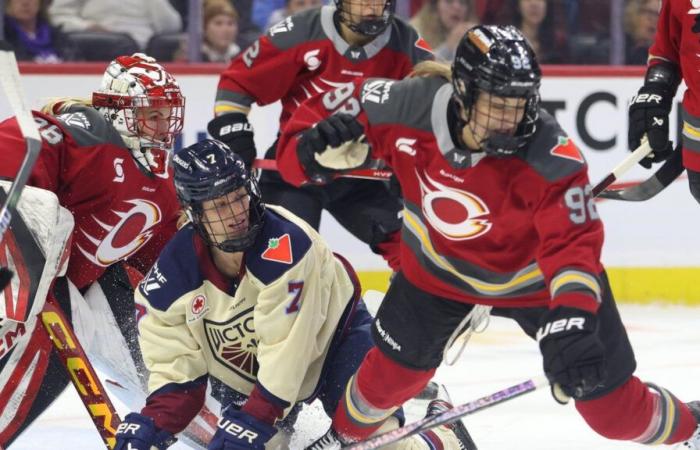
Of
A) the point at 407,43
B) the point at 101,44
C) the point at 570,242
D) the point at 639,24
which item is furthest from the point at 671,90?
the point at 101,44

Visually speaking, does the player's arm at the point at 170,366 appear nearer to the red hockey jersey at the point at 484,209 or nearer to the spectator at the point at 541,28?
the red hockey jersey at the point at 484,209

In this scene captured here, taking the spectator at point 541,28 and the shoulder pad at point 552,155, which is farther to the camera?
the spectator at point 541,28

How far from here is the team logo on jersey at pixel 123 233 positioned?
3213 millimetres

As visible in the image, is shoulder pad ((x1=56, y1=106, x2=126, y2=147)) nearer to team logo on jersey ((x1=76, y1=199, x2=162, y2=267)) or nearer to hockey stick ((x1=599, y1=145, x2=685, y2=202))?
team logo on jersey ((x1=76, y1=199, x2=162, y2=267))

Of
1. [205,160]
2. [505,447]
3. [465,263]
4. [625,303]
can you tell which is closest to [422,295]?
[465,263]

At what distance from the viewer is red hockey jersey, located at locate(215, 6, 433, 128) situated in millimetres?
3838

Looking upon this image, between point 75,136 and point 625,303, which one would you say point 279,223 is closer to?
point 75,136

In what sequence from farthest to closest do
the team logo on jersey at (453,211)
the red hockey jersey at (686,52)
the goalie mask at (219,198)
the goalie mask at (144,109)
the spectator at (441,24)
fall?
1. the spectator at (441,24)
2. the red hockey jersey at (686,52)
3. the goalie mask at (144,109)
4. the goalie mask at (219,198)
5. the team logo on jersey at (453,211)

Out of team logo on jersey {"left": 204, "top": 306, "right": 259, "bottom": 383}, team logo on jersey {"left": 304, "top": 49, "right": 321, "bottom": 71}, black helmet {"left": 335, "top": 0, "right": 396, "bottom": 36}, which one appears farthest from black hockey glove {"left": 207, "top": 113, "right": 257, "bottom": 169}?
team logo on jersey {"left": 204, "top": 306, "right": 259, "bottom": 383}

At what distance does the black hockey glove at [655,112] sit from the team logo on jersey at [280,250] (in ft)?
3.47

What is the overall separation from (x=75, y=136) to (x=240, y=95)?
920 millimetres

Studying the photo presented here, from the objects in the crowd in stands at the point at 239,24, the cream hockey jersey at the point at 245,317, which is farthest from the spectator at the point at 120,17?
the cream hockey jersey at the point at 245,317

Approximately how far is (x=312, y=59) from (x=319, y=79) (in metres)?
0.06

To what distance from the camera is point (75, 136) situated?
308cm
